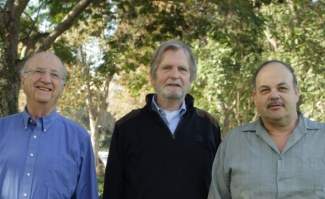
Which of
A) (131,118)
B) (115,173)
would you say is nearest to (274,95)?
(131,118)

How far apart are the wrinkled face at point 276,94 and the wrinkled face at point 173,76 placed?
59 cm

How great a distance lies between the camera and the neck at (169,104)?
13.6 ft

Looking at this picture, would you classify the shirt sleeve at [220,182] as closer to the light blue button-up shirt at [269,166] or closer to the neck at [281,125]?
the light blue button-up shirt at [269,166]

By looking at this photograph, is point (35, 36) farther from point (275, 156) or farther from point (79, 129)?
point (275, 156)

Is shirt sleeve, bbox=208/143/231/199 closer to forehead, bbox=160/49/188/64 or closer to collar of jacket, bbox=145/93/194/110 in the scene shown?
collar of jacket, bbox=145/93/194/110

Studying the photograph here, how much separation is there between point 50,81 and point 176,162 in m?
1.08

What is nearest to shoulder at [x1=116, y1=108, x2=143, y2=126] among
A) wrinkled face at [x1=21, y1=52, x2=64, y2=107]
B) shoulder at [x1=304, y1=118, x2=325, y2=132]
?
wrinkled face at [x1=21, y1=52, x2=64, y2=107]

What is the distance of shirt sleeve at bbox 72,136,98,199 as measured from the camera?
4.04m

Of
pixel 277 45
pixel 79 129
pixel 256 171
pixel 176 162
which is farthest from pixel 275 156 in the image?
pixel 277 45

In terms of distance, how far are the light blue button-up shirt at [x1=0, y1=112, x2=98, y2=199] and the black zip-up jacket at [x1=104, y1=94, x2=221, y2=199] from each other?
0.20 metres

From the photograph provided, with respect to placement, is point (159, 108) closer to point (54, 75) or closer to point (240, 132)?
point (240, 132)

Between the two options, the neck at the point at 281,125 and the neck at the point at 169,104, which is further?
the neck at the point at 169,104

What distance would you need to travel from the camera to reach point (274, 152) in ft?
12.0

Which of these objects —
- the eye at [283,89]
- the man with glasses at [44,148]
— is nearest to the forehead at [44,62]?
the man with glasses at [44,148]
